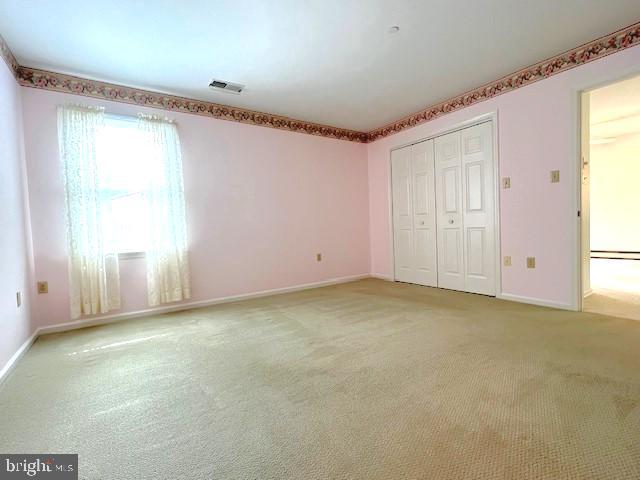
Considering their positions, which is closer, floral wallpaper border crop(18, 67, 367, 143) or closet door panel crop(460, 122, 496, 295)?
floral wallpaper border crop(18, 67, 367, 143)

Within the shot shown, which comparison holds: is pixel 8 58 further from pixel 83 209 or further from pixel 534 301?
pixel 534 301

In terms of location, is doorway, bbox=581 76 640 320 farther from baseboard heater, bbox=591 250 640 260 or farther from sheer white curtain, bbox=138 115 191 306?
sheer white curtain, bbox=138 115 191 306

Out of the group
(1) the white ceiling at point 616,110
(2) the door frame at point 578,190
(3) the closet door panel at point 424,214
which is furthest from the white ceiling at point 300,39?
(1) the white ceiling at point 616,110

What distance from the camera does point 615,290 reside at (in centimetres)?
366

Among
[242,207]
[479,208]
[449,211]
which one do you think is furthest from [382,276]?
[242,207]

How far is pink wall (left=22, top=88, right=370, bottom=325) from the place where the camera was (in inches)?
112

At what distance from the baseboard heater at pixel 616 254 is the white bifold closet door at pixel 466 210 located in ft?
16.4

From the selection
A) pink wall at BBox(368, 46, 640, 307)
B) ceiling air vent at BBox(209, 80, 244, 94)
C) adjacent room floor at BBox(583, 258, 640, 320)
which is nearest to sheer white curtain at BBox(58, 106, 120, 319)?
ceiling air vent at BBox(209, 80, 244, 94)

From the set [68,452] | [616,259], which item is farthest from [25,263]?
[616,259]

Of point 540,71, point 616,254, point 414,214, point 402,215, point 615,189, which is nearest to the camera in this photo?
point 540,71

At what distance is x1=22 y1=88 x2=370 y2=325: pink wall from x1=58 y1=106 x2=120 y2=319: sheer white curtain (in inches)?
4.4

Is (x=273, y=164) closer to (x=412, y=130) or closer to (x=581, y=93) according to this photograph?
(x=412, y=130)

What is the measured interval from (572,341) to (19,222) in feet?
14.7

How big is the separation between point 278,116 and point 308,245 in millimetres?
1915
